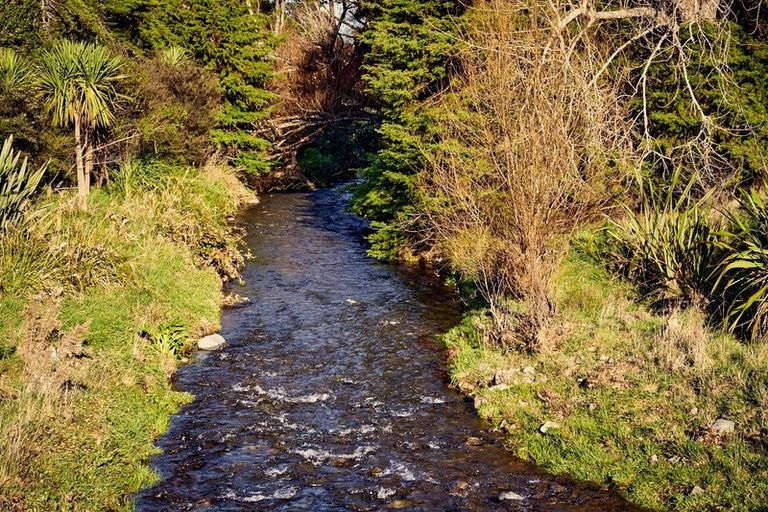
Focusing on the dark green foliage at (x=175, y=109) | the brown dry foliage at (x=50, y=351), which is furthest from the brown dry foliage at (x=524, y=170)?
the dark green foliage at (x=175, y=109)

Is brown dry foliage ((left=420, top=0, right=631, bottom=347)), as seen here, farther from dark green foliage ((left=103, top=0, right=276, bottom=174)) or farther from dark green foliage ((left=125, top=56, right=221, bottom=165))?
dark green foliage ((left=103, top=0, right=276, bottom=174))

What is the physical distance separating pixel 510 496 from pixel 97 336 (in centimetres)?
720

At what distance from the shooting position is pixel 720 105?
1842 centimetres

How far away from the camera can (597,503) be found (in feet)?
27.8

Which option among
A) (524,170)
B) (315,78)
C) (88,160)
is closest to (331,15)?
(315,78)

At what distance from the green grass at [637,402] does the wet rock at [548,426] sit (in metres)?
0.11

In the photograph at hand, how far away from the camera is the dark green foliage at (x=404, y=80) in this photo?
20984mm

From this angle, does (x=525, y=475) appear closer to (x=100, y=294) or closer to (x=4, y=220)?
(x=100, y=294)

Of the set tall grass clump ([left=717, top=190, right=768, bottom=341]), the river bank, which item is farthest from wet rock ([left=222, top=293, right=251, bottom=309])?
tall grass clump ([left=717, top=190, right=768, bottom=341])

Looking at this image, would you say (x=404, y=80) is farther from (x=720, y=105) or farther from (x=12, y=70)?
(x=12, y=70)

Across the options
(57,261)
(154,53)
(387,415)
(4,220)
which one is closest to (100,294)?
(57,261)

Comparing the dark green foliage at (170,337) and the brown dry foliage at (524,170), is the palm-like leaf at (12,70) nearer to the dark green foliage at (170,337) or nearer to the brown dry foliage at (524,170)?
the dark green foliage at (170,337)

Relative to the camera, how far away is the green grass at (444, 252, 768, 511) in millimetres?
8414

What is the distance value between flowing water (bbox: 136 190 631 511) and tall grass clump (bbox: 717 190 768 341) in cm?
457
